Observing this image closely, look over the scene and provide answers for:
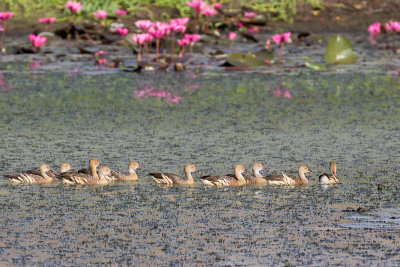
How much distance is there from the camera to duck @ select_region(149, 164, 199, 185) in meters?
8.01

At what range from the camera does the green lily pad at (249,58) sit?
16464mm

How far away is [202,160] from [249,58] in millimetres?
7872

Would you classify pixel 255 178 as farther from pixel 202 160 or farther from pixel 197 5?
pixel 197 5

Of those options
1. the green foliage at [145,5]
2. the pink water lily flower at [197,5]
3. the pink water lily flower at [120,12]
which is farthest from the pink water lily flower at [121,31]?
the green foliage at [145,5]

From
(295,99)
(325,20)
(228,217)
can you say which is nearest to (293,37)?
(325,20)

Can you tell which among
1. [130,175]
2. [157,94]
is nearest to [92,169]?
[130,175]

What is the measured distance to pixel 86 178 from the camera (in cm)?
813

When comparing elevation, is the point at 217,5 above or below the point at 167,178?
below

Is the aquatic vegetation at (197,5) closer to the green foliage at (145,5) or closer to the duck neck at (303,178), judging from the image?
the green foliage at (145,5)

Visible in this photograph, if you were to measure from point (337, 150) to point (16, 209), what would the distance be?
3714mm

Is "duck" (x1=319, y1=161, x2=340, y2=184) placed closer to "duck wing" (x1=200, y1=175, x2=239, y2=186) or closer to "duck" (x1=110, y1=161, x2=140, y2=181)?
"duck wing" (x1=200, y1=175, x2=239, y2=186)

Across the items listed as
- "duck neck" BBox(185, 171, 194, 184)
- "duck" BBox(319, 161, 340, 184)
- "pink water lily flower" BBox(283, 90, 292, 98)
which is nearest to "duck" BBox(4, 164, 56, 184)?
"duck neck" BBox(185, 171, 194, 184)

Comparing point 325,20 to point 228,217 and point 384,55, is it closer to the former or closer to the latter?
point 384,55

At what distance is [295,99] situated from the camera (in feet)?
42.4
